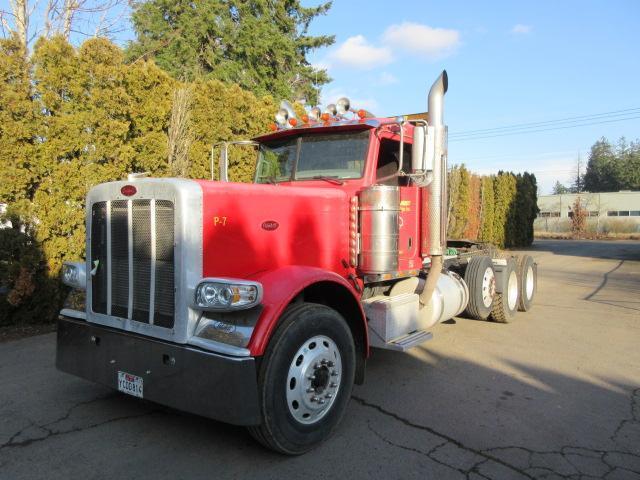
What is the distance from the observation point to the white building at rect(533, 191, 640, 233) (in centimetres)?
4219

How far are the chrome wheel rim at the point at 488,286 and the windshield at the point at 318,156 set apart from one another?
338 centimetres

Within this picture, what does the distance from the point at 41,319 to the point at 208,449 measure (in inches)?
194

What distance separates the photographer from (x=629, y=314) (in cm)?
820

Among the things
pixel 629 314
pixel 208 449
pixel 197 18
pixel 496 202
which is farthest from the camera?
pixel 496 202

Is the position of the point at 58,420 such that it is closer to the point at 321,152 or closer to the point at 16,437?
the point at 16,437

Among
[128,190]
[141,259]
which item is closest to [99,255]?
[141,259]

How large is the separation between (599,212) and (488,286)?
45586 mm

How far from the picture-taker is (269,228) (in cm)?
378

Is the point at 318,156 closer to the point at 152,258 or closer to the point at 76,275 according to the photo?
the point at 152,258

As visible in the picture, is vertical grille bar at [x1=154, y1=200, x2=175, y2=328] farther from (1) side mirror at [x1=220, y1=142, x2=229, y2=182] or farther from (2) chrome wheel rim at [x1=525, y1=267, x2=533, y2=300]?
(2) chrome wheel rim at [x1=525, y1=267, x2=533, y2=300]

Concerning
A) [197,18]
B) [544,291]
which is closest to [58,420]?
[544,291]

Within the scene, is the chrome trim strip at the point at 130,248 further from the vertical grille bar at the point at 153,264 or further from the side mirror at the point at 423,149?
the side mirror at the point at 423,149

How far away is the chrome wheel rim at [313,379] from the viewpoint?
3346mm

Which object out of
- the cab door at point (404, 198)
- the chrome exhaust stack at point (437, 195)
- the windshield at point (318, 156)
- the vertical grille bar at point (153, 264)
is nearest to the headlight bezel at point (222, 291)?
the vertical grille bar at point (153, 264)
